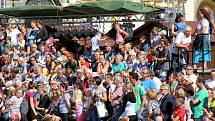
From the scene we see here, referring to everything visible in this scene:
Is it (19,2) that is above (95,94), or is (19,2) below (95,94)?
above

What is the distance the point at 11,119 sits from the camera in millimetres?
17703

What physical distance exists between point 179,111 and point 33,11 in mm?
13685

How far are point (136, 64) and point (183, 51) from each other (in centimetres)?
138

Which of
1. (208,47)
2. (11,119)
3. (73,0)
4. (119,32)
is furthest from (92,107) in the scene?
(73,0)

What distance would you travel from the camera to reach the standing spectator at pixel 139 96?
15187 millimetres

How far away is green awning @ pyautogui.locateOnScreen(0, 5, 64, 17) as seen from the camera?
85.4ft

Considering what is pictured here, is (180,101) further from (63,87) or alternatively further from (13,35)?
(13,35)

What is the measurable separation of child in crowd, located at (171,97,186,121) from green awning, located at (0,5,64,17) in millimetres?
12786

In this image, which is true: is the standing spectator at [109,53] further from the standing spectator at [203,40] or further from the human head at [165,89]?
the human head at [165,89]

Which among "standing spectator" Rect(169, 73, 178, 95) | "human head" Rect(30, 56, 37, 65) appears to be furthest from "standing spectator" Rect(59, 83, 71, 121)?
"human head" Rect(30, 56, 37, 65)

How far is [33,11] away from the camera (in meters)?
26.4

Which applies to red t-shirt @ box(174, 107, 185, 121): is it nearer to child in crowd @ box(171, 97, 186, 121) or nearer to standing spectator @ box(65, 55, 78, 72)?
child in crowd @ box(171, 97, 186, 121)

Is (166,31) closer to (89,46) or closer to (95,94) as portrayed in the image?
(89,46)

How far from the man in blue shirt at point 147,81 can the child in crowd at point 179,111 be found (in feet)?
6.55
